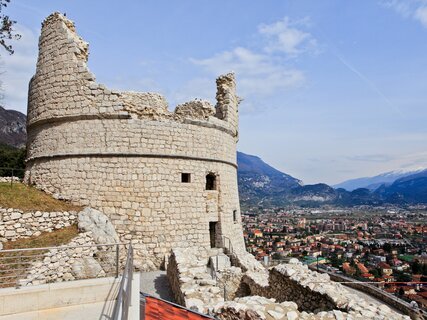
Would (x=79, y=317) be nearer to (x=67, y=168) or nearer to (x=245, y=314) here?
(x=245, y=314)

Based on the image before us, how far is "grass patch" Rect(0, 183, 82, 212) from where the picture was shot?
11.1m

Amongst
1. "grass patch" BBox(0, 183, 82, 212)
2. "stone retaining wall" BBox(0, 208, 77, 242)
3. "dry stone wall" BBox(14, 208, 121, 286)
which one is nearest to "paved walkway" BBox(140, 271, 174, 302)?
"dry stone wall" BBox(14, 208, 121, 286)

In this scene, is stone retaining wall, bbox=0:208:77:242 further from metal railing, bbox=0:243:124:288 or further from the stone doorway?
the stone doorway

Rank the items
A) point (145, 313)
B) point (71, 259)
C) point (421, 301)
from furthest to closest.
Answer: point (421, 301) → point (71, 259) → point (145, 313)

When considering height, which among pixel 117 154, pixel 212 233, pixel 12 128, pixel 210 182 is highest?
pixel 12 128

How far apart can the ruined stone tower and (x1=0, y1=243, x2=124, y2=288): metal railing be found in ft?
5.26

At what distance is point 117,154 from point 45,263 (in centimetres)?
478

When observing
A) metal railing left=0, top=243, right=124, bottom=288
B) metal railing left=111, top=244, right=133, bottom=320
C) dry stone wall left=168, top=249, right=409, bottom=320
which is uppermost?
metal railing left=111, top=244, right=133, bottom=320

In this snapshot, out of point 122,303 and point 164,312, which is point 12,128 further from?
point 122,303

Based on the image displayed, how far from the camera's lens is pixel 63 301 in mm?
6387

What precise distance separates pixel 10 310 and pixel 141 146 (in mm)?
7706

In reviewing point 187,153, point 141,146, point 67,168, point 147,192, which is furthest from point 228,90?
point 67,168

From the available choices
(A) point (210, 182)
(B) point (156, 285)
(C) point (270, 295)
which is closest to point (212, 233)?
(A) point (210, 182)

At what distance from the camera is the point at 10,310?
6070mm
